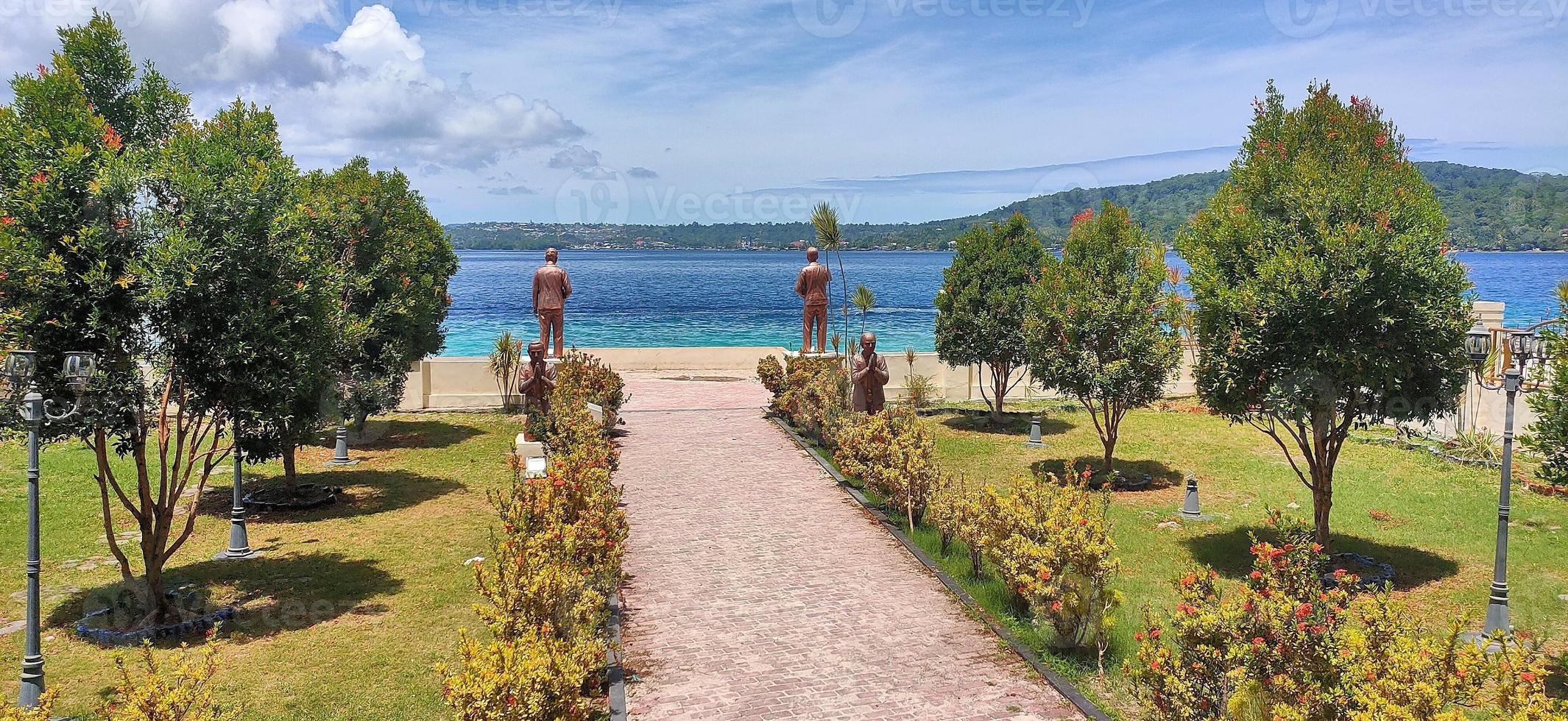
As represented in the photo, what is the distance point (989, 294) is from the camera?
18.8 meters

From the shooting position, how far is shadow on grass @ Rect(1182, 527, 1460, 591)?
10.5 m

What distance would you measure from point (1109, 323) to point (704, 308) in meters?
74.3

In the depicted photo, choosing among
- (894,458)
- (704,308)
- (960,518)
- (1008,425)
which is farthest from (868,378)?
(704,308)

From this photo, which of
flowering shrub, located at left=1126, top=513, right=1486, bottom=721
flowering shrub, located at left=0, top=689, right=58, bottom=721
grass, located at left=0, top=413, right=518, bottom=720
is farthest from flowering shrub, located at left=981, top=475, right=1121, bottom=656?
flowering shrub, located at left=0, top=689, right=58, bottom=721

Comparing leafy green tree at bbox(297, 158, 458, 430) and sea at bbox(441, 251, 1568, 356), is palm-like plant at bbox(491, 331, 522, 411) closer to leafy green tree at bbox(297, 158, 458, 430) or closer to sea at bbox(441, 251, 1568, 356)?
leafy green tree at bbox(297, 158, 458, 430)

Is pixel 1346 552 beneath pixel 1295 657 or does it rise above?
beneath

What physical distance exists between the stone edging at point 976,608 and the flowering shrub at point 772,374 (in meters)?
4.21

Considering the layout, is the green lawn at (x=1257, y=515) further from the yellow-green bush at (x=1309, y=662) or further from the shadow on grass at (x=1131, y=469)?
the yellow-green bush at (x=1309, y=662)

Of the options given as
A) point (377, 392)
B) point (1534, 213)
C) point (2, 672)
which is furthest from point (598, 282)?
point (2, 672)

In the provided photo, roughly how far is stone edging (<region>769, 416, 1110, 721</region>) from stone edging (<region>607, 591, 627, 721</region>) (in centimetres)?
342

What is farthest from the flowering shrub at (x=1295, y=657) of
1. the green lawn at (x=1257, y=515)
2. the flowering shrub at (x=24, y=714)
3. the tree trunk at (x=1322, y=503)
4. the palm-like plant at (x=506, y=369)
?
the palm-like plant at (x=506, y=369)

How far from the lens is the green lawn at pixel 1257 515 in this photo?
31.1 ft

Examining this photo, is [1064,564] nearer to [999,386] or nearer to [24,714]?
[24,714]

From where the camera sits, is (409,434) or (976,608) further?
(409,434)
